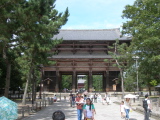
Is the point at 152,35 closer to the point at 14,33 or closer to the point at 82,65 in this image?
the point at 14,33

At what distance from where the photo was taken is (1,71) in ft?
84.2

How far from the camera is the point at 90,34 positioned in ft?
157

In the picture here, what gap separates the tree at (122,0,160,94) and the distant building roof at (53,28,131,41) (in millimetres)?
23433

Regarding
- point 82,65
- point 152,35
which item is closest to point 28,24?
point 152,35

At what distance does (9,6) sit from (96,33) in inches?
1498

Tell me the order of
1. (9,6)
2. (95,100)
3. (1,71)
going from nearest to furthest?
(9,6)
(1,71)
(95,100)

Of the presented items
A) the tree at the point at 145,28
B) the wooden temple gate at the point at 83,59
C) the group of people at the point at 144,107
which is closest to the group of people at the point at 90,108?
the group of people at the point at 144,107

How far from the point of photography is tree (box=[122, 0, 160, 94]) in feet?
54.9

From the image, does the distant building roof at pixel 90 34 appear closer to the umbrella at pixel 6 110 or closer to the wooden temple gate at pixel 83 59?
the wooden temple gate at pixel 83 59

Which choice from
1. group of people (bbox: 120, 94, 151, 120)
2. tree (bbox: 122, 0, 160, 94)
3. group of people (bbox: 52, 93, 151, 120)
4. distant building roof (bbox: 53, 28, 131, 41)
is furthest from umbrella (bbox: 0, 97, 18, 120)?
distant building roof (bbox: 53, 28, 131, 41)

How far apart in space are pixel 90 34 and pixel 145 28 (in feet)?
99.9

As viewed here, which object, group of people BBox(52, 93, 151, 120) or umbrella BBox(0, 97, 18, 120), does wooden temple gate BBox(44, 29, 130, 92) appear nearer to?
group of people BBox(52, 93, 151, 120)

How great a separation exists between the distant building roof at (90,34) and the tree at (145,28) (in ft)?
76.9

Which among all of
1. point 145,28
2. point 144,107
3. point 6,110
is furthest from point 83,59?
point 6,110
